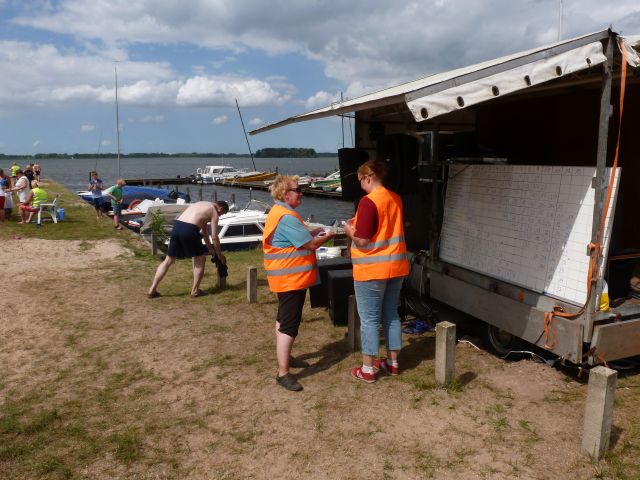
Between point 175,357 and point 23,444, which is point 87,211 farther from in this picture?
point 23,444

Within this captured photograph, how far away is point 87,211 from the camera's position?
→ 2059cm

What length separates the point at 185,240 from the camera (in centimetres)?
743

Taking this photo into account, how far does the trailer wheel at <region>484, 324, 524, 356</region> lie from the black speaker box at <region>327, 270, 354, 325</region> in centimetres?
164

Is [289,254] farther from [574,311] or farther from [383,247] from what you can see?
[574,311]

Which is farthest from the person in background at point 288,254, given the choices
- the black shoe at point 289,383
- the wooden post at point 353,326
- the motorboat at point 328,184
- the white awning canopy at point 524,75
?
the motorboat at point 328,184

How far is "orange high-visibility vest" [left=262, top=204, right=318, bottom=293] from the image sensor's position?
443 cm

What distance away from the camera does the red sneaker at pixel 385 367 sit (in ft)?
15.9

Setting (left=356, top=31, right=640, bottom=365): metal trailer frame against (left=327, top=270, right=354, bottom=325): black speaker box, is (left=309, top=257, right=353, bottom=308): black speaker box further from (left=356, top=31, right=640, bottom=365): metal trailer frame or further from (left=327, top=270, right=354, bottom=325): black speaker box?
(left=356, top=31, right=640, bottom=365): metal trailer frame

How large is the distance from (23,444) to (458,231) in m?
4.38

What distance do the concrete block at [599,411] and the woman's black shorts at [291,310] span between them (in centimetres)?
217

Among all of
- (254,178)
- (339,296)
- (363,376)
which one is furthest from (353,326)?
(254,178)

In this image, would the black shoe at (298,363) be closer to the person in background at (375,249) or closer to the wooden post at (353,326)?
the wooden post at (353,326)

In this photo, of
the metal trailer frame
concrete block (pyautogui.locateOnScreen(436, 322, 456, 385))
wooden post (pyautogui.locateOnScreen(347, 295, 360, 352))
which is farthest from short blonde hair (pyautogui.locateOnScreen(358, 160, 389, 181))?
wooden post (pyautogui.locateOnScreen(347, 295, 360, 352))

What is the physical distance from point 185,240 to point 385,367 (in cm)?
369
